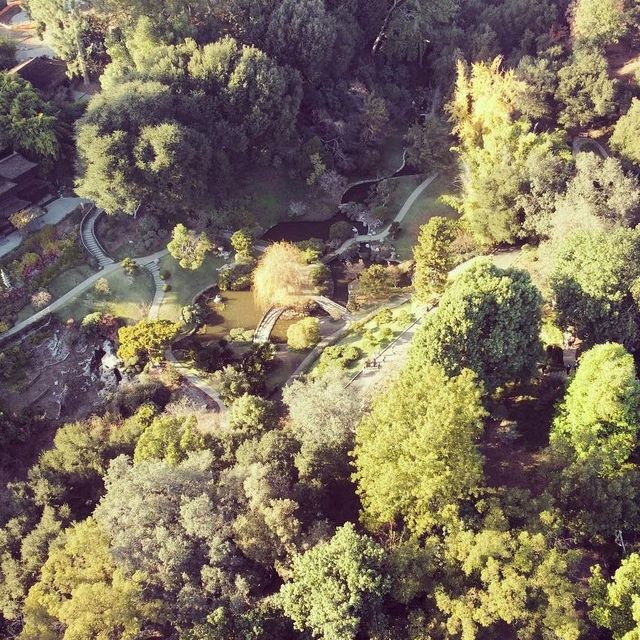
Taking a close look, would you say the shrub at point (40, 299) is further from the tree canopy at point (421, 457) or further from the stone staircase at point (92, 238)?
the tree canopy at point (421, 457)

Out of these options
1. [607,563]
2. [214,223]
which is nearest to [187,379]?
[214,223]

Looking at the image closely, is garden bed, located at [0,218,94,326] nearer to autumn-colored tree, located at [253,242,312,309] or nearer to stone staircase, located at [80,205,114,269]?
stone staircase, located at [80,205,114,269]

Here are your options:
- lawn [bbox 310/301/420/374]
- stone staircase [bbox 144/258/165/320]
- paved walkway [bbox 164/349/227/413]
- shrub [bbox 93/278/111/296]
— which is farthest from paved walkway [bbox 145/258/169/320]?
lawn [bbox 310/301/420/374]

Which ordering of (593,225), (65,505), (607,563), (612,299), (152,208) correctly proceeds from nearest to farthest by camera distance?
1. (607,563)
2. (65,505)
3. (612,299)
4. (593,225)
5. (152,208)

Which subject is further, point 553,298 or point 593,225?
point 593,225

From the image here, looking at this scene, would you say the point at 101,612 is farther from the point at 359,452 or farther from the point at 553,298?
the point at 553,298

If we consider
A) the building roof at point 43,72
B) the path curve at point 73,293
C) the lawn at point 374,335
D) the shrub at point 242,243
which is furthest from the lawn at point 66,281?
the lawn at point 374,335
